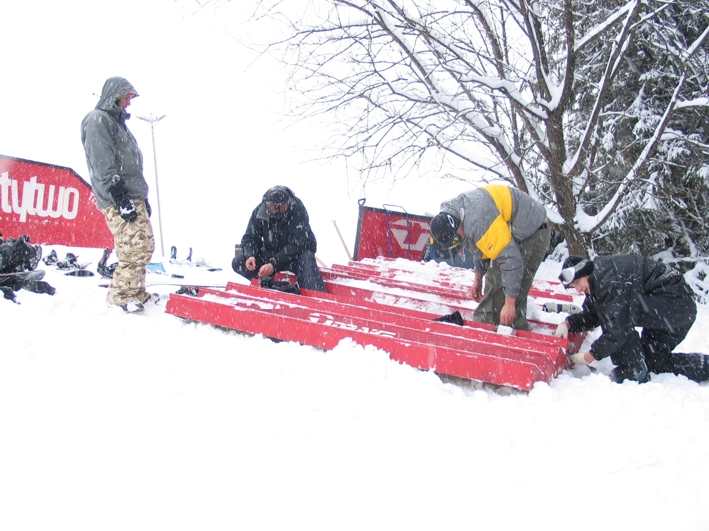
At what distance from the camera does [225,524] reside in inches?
71.0

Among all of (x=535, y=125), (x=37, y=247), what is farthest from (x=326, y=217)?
(x=37, y=247)

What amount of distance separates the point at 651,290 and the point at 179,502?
10.2 ft

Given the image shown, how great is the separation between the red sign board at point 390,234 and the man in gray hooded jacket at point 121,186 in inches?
237

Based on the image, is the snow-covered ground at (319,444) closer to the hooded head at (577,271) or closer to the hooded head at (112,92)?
the hooded head at (577,271)

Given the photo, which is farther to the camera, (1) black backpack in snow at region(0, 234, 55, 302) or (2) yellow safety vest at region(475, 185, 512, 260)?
(1) black backpack in snow at region(0, 234, 55, 302)

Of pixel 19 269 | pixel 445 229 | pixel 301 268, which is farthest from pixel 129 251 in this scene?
pixel 445 229

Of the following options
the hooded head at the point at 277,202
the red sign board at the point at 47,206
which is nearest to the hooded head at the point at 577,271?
the hooded head at the point at 277,202

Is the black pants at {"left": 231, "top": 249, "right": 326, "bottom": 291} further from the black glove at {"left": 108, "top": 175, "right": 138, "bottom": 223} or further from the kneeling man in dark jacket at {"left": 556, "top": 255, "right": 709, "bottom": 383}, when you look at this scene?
the kneeling man in dark jacket at {"left": 556, "top": 255, "right": 709, "bottom": 383}

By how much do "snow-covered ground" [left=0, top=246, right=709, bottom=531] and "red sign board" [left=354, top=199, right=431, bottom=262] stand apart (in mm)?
6869

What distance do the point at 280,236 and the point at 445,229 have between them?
2.15 meters

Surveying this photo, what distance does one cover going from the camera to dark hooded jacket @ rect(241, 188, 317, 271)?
16.4 ft

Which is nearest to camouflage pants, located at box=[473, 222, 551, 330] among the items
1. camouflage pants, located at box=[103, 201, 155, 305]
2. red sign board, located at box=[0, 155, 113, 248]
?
camouflage pants, located at box=[103, 201, 155, 305]

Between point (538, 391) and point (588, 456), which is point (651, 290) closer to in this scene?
point (538, 391)

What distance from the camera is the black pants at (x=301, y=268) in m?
5.05
